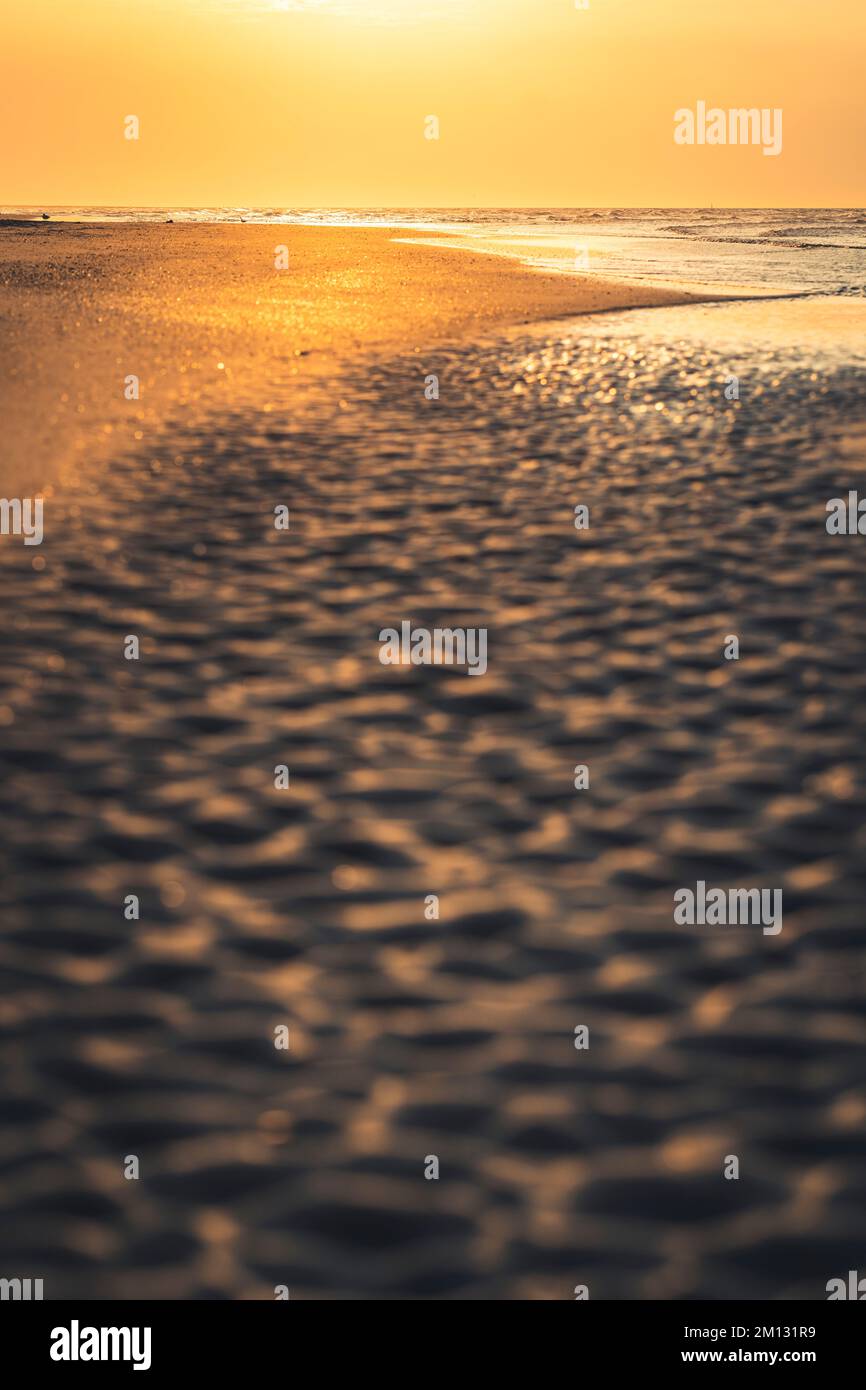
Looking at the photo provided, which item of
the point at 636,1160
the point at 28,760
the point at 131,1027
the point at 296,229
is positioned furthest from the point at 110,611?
the point at 296,229

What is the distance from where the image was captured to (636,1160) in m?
5.64

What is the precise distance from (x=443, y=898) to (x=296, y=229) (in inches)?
3472

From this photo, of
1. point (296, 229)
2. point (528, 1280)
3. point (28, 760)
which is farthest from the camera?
point (296, 229)

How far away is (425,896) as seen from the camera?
7539 mm

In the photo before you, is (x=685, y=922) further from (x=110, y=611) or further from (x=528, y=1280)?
(x=110, y=611)

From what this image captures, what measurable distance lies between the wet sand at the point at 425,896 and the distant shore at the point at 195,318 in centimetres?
461

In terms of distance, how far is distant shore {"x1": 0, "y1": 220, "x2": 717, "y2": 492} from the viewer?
67.2ft

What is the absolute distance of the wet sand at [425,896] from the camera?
17.6 feet
